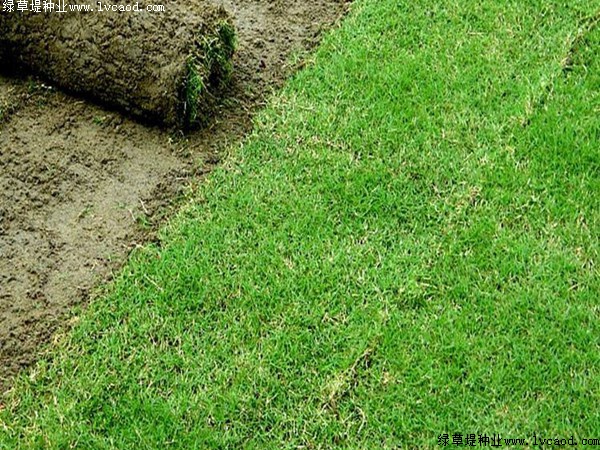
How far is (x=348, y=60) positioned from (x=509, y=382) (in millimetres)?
2142

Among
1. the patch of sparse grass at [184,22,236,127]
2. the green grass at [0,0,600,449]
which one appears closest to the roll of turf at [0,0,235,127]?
the patch of sparse grass at [184,22,236,127]

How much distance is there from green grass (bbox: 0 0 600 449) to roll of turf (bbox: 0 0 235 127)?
389 millimetres

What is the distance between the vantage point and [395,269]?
4.07m

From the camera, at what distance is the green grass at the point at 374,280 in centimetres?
364

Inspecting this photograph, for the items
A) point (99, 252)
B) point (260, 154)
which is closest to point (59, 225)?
point (99, 252)

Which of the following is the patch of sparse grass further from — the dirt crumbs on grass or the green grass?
the green grass

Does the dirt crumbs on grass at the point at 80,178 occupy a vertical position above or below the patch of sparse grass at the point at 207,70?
below

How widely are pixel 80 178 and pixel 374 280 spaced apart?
62.2 inches

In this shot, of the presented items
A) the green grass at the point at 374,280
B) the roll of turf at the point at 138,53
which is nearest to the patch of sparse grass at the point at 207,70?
the roll of turf at the point at 138,53

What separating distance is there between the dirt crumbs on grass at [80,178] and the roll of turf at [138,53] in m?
0.13

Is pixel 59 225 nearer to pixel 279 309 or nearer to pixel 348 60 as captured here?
pixel 279 309

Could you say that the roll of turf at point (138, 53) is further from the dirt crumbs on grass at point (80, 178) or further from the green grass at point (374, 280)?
the green grass at point (374, 280)

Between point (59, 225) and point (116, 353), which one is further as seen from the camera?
point (59, 225)

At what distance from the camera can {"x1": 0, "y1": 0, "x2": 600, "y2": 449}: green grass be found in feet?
12.0
